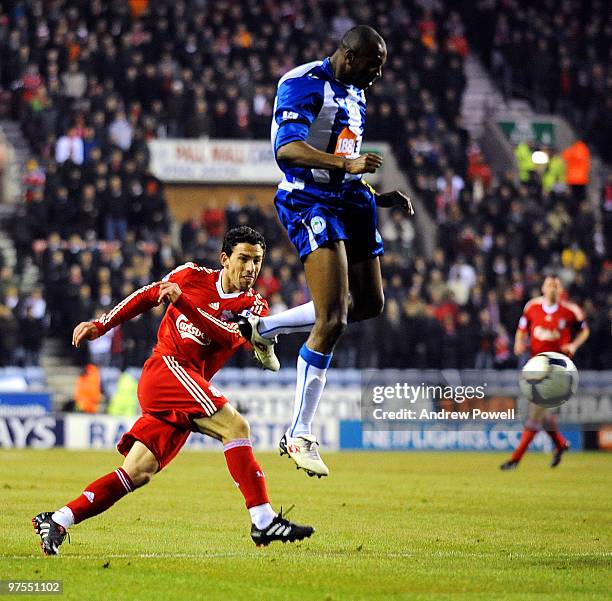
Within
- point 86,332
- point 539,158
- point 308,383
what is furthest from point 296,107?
point 539,158

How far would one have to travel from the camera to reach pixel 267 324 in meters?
7.95

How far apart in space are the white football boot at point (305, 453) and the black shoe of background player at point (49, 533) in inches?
54.7

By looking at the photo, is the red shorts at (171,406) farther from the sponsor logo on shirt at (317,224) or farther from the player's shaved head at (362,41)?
the player's shaved head at (362,41)

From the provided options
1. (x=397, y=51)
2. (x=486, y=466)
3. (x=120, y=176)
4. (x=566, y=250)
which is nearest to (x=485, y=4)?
(x=397, y=51)

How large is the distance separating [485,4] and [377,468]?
63.1ft

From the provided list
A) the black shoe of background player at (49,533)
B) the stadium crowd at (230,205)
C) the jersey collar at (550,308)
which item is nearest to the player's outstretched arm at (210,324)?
the black shoe of background player at (49,533)

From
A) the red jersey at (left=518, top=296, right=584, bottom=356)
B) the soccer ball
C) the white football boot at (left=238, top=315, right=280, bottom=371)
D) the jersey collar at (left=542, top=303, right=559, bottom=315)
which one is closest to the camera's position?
the white football boot at (left=238, top=315, right=280, bottom=371)

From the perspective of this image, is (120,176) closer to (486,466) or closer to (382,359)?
(382,359)

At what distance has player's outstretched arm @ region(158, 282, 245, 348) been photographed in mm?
8000

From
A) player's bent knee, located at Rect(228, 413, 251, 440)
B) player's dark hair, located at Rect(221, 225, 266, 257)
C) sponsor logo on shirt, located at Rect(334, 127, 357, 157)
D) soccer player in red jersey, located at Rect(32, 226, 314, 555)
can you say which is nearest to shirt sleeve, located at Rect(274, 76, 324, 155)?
sponsor logo on shirt, located at Rect(334, 127, 357, 157)

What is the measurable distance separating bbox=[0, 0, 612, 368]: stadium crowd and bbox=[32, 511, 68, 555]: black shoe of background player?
14.0 m

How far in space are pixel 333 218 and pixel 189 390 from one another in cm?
136

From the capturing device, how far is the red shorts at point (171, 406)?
26.0ft

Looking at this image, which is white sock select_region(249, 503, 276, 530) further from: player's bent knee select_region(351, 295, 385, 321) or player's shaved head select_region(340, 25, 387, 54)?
player's shaved head select_region(340, 25, 387, 54)
